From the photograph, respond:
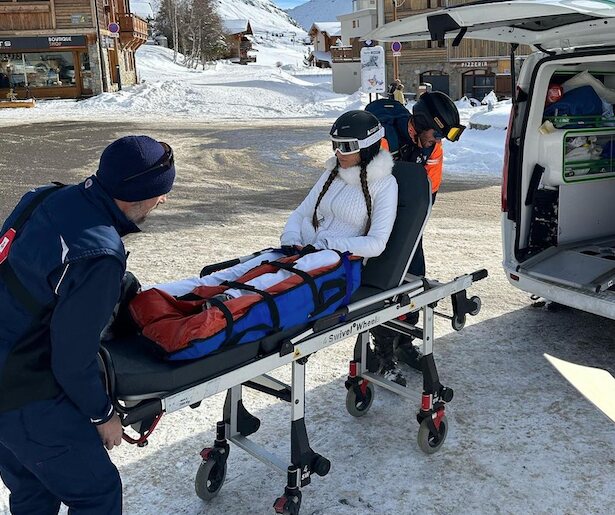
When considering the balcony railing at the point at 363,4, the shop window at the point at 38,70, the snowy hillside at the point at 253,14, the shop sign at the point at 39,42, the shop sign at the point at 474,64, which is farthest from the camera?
the snowy hillside at the point at 253,14

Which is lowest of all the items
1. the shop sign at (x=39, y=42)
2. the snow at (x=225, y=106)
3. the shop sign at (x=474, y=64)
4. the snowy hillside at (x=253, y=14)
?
the snow at (x=225, y=106)

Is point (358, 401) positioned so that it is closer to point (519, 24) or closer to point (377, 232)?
point (377, 232)

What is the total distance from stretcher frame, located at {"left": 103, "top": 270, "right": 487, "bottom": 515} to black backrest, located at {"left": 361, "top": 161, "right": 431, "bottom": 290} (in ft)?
0.38

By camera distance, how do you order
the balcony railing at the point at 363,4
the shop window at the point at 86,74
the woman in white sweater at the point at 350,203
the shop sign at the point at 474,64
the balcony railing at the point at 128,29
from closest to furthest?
the woman in white sweater at the point at 350,203, the shop window at the point at 86,74, the shop sign at the point at 474,64, the balcony railing at the point at 128,29, the balcony railing at the point at 363,4

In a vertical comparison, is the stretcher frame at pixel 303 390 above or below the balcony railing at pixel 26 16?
below

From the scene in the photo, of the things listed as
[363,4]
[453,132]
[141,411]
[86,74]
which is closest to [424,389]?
[453,132]

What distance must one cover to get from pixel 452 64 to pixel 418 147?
1307 inches

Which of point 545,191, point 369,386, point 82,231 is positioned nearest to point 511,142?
point 545,191

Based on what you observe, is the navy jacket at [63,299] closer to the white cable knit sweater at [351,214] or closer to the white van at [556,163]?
the white cable knit sweater at [351,214]

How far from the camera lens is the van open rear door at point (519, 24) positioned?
3.48m

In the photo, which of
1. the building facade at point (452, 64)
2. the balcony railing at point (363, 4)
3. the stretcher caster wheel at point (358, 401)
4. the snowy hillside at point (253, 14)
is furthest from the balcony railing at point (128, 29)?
the snowy hillside at point (253, 14)

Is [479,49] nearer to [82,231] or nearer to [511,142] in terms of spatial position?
[511,142]

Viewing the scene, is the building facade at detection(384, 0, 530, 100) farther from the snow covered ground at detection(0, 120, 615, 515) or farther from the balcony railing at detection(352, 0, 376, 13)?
the snow covered ground at detection(0, 120, 615, 515)

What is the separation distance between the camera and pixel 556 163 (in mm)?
5156
